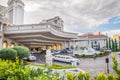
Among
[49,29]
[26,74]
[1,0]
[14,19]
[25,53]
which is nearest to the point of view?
[26,74]

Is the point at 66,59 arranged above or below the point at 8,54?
below

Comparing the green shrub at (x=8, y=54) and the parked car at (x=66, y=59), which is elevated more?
the green shrub at (x=8, y=54)

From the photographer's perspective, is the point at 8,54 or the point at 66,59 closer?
the point at 8,54

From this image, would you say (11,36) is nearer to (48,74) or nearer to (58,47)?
(58,47)

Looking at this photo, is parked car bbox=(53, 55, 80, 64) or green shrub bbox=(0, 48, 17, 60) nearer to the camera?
green shrub bbox=(0, 48, 17, 60)

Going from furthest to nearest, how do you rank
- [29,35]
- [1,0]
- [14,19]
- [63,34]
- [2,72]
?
[1,0], [14,19], [63,34], [29,35], [2,72]

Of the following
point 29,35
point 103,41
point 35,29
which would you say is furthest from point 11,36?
point 103,41

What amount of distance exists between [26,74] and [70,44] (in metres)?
60.9

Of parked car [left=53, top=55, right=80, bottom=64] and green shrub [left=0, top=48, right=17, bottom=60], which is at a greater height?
green shrub [left=0, top=48, right=17, bottom=60]

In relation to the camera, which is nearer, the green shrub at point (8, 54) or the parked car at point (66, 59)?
the green shrub at point (8, 54)

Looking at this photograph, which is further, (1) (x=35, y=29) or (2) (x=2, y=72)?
(1) (x=35, y=29)

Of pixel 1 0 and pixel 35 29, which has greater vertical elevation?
pixel 1 0

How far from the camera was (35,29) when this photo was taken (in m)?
39.1

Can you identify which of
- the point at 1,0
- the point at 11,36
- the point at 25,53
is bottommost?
the point at 25,53
